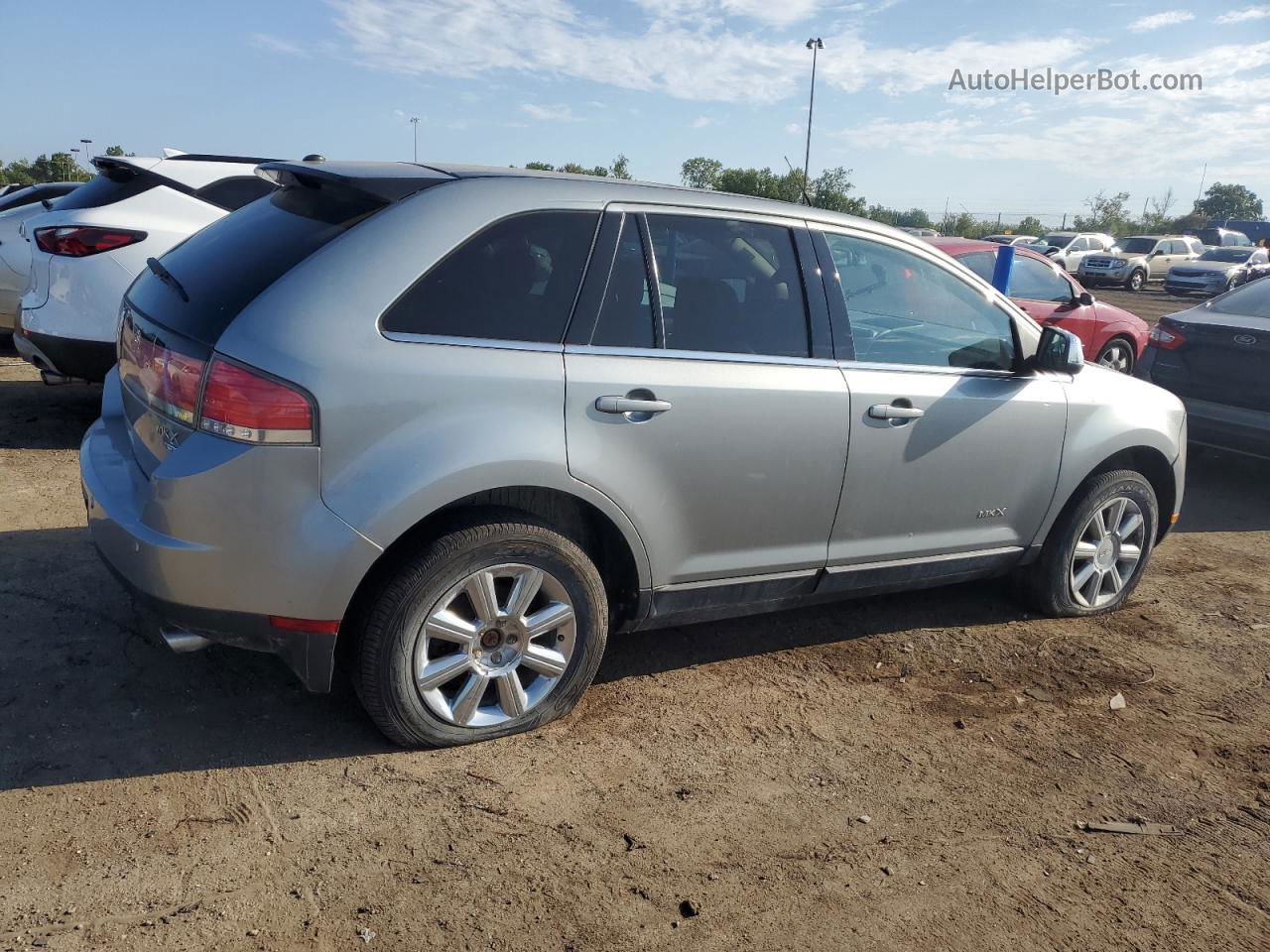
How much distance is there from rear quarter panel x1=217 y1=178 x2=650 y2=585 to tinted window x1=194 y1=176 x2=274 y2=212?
13.0 feet

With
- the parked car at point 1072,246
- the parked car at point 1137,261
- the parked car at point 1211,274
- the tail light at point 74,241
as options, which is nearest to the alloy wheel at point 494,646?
the tail light at point 74,241

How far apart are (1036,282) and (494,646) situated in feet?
27.1

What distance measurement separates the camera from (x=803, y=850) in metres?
3.02

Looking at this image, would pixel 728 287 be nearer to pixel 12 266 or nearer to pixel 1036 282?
pixel 12 266

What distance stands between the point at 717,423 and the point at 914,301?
130 cm

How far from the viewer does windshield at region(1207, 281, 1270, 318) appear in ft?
24.8

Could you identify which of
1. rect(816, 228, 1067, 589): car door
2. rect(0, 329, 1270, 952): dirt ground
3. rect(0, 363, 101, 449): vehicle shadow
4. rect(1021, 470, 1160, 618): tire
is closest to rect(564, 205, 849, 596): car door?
rect(816, 228, 1067, 589): car door

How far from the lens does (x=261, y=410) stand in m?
2.87

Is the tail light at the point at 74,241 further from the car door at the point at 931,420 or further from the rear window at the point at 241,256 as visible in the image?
the car door at the point at 931,420

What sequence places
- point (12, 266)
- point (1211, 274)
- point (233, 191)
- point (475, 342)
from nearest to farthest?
point (475, 342)
point (233, 191)
point (12, 266)
point (1211, 274)

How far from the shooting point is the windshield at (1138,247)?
35781 millimetres

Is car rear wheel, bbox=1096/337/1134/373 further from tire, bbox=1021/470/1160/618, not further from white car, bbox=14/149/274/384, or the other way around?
white car, bbox=14/149/274/384

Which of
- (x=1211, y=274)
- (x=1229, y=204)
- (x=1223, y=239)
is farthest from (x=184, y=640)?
(x=1229, y=204)

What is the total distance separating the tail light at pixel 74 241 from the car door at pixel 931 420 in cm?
447
